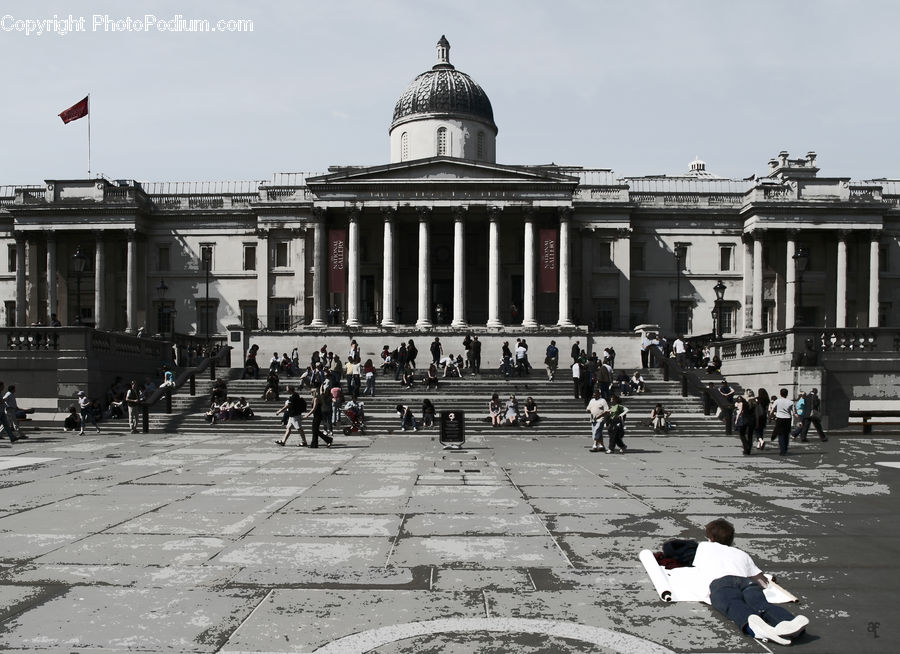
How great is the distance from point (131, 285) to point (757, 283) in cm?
4363

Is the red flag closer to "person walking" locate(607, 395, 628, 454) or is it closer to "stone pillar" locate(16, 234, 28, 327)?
"stone pillar" locate(16, 234, 28, 327)

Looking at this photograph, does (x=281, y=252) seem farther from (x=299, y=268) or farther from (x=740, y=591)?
(x=740, y=591)

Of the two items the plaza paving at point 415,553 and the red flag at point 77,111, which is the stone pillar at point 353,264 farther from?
the plaza paving at point 415,553

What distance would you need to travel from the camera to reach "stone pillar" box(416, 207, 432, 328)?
52.5 m

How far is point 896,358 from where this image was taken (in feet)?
103

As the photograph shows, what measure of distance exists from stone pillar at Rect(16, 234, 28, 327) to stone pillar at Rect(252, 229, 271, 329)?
1649cm

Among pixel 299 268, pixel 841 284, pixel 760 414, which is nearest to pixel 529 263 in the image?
pixel 299 268

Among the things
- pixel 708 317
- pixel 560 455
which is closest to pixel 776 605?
pixel 560 455

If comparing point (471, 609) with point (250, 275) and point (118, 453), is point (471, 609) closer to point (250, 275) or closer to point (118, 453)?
point (118, 453)

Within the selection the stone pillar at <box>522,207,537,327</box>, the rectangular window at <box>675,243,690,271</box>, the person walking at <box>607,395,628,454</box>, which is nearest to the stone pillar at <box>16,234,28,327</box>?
the stone pillar at <box>522,207,537,327</box>

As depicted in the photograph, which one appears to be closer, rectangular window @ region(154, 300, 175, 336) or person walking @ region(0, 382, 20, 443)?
person walking @ region(0, 382, 20, 443)

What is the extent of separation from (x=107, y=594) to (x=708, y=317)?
5706cm

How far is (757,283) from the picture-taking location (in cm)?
5912

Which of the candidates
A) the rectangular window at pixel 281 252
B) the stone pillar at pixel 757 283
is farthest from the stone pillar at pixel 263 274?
the stone pillar at pixel 757 283
